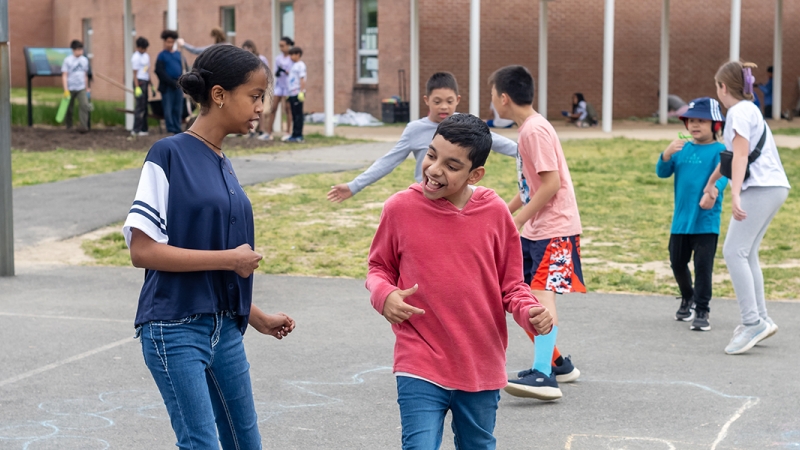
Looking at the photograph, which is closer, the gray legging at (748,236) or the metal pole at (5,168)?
the gray legging at (748,236)

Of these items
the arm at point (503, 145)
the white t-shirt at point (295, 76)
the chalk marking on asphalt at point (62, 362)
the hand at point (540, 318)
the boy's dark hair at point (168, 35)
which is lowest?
the chalk marking on asphalt at point (62, 362)

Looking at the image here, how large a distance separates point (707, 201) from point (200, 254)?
15.1ft

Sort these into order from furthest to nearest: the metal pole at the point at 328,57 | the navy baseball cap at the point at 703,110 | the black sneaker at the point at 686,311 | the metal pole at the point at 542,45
Result: the metal pole at the point at 542,45 < the metal pole at the point at 328,57 < the black sneaker at the point at 686,311 < the navy baseball cap at the point at 703,110

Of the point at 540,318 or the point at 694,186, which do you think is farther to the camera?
the point at 694,186

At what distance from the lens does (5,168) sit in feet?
29.9

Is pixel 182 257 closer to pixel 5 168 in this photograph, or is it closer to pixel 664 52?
pixel 5 168

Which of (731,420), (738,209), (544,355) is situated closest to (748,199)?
(738,209)

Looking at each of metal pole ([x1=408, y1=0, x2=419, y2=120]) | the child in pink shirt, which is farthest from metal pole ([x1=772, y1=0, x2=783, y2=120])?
the child in pink shirt

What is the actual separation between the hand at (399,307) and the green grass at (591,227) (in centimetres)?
568

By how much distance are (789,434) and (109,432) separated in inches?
126

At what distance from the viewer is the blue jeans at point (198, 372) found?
3246 millimetres

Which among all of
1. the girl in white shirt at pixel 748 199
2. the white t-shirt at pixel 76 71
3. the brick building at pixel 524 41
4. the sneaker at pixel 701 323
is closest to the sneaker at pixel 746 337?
the girl in white shirt at pixel 748 199

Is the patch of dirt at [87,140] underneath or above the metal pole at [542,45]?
underneath

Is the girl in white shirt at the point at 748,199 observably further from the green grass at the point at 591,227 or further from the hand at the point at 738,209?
the green grass at the point at 591,227
